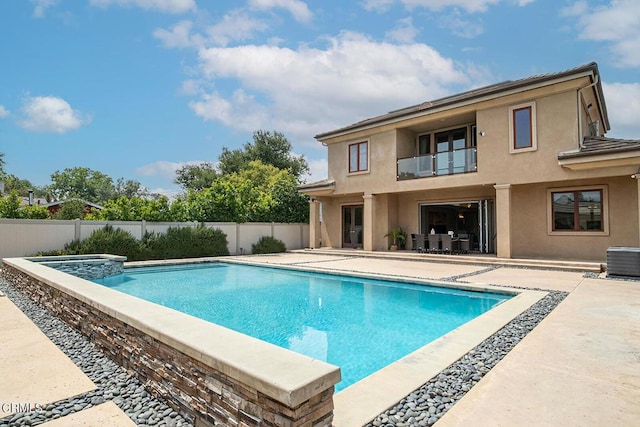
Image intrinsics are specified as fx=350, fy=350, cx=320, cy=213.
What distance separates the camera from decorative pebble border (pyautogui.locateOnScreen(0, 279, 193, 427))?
3066 millimetres

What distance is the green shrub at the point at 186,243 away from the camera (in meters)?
16.6

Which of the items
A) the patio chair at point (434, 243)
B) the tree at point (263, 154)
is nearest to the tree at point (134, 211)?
the patio chair at point (434, 243)

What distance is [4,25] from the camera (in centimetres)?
1398

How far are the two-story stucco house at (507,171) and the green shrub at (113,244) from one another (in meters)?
9.59

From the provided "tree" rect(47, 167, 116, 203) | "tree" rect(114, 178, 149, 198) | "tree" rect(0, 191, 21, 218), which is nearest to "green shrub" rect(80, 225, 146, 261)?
"tree" rect(0, 191, 21, 218)

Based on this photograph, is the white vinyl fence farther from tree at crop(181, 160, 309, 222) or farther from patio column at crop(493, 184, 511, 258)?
patio column at crop(493, 184, 511, 258)

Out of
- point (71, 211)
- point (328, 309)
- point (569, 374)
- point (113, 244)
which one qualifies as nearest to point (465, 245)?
point (328, 309)

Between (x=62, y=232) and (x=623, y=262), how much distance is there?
1951 cm

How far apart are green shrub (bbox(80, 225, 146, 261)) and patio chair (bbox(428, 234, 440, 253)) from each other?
13157 mm

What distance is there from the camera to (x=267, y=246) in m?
20.3

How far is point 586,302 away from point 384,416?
6.11 metres

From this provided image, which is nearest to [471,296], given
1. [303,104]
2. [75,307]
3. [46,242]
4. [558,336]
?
[558,336]

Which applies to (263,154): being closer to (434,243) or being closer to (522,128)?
(434,243)

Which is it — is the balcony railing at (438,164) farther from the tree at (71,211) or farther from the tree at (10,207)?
the tree at (71,211)
